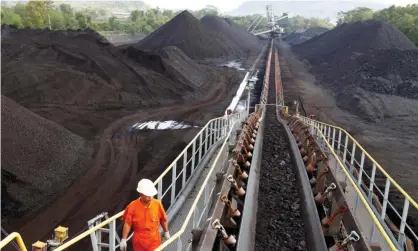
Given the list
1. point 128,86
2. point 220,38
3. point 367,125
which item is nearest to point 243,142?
point 367,125

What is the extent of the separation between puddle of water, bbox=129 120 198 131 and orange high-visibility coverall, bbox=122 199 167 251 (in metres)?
15.2

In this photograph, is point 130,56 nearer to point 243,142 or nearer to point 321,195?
point 243,142

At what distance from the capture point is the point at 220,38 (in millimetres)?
59969

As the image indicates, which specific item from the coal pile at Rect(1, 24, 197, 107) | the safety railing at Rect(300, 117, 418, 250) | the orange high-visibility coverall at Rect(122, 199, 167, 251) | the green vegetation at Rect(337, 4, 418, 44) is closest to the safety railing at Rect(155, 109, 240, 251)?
the orange high-visibility coverall at Rect(122, 199, 167, 251)

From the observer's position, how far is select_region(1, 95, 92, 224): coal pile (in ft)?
37.9

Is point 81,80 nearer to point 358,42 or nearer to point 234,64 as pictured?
point 234,64

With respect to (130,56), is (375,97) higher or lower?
lower

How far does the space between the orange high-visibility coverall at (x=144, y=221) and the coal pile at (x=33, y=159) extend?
22.9 ft

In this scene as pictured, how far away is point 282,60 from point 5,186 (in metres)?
47.0

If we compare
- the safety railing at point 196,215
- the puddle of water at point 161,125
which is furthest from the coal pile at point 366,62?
the safety railing at point 196,215

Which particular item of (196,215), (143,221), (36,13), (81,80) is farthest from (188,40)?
(143,221)

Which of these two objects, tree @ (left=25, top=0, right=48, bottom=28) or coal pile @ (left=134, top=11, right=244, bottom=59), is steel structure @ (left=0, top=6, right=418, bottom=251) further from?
tree @ (left=25, top=0, right=48, bottom=28)

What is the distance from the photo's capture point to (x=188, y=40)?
50.4 m

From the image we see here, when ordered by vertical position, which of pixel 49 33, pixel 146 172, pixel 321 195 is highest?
pixel 49 33
